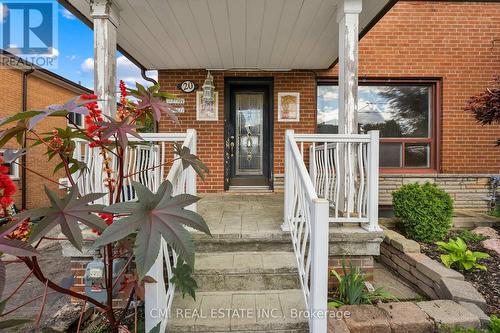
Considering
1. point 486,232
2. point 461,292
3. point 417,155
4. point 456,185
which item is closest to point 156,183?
point 461,292

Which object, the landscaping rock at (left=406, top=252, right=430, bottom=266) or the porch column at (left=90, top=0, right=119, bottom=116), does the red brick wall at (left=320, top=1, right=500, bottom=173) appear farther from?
the porch column at (left=90, top=0, right=119, bottom=116)

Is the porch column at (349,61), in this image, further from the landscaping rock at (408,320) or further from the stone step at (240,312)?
the stone step at (240,312)

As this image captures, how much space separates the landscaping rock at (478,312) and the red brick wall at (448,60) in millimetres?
3296

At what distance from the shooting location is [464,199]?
4637mm

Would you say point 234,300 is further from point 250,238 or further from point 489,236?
point 489,236

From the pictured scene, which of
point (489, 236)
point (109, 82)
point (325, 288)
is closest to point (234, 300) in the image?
point (325, 288)

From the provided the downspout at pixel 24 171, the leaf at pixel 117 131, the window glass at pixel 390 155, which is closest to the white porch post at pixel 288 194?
the leaf at pixel 117 131

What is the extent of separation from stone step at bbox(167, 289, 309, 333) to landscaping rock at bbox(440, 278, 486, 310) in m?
1.18

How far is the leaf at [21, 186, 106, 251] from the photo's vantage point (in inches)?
36.1

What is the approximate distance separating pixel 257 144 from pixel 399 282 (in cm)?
304

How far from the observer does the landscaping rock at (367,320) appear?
1804 mm

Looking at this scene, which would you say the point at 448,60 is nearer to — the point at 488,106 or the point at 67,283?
the point at 488,106

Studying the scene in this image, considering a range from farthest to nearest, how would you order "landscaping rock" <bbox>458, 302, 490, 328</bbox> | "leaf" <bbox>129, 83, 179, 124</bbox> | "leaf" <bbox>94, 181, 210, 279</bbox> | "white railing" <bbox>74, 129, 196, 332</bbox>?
"landscaping rock" <bbox>458, 302, 490, 328</bbox> < "white railing" <bbox>74, 129, 196, 332</bbox> < "leaf" <bbox>129, 83, 179, 124</bbox> < "leaf" <bbox>94, 181, 210, 279</bbox>

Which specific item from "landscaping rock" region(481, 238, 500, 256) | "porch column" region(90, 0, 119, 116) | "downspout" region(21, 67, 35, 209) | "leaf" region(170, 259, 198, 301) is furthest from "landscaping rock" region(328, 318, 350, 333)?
"downspout" region(21, 67, 35, 209)
